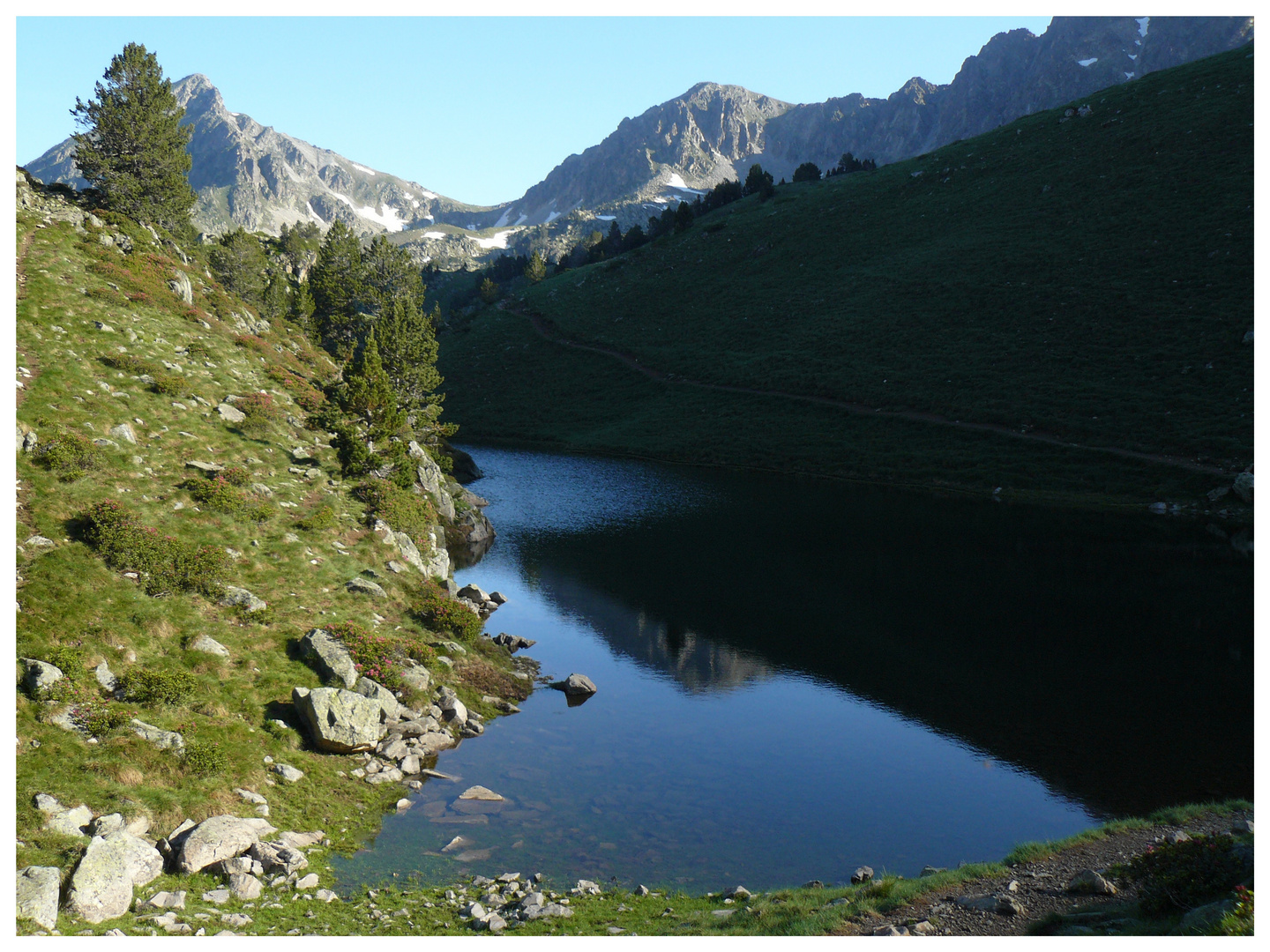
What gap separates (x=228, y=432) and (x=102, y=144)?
44.5 metres

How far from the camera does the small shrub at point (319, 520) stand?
123 feet

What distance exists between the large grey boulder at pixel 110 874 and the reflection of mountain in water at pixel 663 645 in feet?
75.4

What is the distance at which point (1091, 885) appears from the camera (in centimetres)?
1762

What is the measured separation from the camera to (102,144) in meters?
66.6

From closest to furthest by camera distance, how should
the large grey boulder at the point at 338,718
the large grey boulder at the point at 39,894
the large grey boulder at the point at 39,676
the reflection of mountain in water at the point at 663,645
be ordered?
the large grey boulder at the point at 39,894 < the large grey boulder at the point at 39,676 < the large grey boulder at the point at 338,718 < the reflection of mountain in water at the point at 663,645

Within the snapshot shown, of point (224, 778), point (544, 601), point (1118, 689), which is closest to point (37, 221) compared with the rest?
point (544, 601)

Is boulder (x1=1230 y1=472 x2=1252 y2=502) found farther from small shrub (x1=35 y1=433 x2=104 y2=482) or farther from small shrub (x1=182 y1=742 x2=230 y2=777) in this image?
small shrub (x1=35 y1=433 x2=104 y2=482)

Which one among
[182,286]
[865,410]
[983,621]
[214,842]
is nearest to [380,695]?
[214,842]

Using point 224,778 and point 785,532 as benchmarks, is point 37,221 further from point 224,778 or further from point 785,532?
point 785,532

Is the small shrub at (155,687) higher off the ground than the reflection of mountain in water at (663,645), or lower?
higher

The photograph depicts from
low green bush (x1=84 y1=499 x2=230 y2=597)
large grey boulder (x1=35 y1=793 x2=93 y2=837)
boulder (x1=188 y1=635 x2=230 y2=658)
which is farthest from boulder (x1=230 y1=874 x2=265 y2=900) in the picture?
low green bush (x1=84 y1=499 x2=230 y2=597)

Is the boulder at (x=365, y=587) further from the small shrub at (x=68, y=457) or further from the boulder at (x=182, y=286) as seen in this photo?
the boulder at (x=182, y=286)

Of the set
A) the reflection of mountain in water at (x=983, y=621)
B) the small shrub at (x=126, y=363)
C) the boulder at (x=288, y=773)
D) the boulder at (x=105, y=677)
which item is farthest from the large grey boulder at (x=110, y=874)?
the small shrub at (x=126, y=363)

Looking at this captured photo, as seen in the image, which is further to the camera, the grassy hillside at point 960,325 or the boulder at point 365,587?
the grassy hillside at point 960,325
